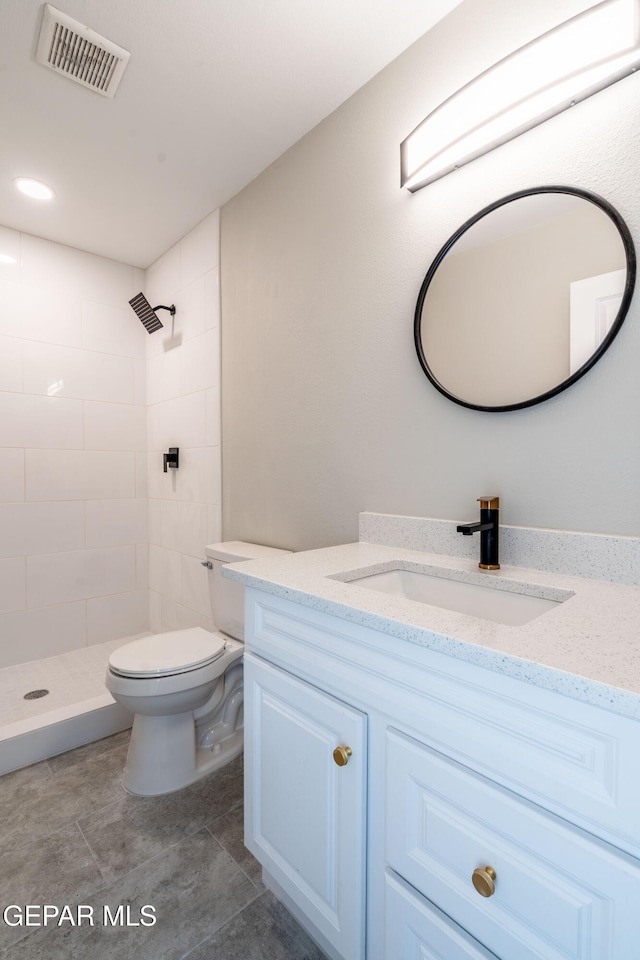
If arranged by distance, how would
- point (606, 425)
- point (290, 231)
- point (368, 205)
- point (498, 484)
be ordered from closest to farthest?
point (606, 425) → point (498, 484) → point (368, 205) → point (290, 231)

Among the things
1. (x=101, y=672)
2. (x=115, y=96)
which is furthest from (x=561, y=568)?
(x=101, y=672)

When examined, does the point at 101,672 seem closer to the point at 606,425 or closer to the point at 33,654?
the point at 33,654

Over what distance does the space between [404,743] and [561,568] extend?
55 cm

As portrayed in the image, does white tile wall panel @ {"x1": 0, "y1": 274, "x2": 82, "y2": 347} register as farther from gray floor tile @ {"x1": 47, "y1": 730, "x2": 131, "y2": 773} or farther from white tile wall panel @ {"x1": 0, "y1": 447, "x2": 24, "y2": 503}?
gray floor tile @ {"x1": 47, "y1": 730, "x2": 131, "y2": 773}

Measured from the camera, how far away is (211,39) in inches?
52.3

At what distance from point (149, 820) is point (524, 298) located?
1910 millimetres

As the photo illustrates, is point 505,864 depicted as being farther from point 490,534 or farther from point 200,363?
point 200,363

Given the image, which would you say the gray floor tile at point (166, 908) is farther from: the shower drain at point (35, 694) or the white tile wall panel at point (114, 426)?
the white tile wall panel at point (114, 426)

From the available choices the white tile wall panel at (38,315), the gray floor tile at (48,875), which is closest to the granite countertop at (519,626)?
the gray floor tile at (48,875)

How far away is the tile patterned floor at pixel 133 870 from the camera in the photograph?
1062mm

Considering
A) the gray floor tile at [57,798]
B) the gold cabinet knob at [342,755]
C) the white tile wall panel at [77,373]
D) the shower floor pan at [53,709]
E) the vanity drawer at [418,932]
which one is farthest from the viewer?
the white tile wall panel at [77,373]

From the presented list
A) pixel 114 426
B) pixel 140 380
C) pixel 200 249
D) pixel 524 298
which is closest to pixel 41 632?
pixel 114 426

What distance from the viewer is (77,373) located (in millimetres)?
2572

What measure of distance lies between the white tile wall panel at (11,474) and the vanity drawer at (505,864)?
2.39 meters
